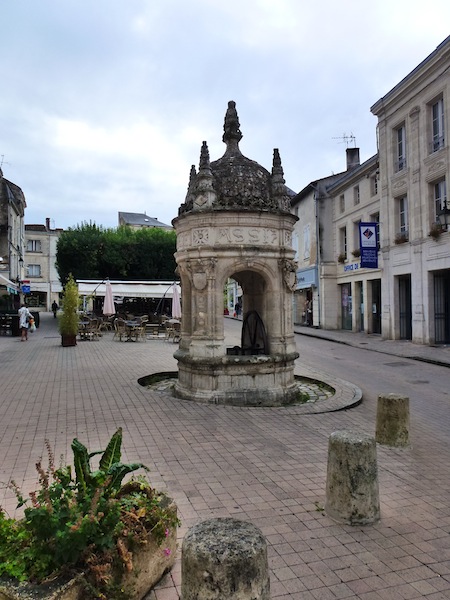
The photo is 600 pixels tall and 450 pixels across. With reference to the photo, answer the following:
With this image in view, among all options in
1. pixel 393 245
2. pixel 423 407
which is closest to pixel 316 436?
pixel 423 407

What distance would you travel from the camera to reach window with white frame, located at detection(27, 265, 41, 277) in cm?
5319

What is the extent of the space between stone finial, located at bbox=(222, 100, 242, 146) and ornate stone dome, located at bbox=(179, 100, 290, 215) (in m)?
0.52

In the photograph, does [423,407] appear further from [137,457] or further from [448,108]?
[448,108]

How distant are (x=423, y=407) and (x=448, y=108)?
42.0 ft

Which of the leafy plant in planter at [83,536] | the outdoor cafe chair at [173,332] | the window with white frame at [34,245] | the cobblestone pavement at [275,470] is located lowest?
the cobblestone pavement at [275,470]

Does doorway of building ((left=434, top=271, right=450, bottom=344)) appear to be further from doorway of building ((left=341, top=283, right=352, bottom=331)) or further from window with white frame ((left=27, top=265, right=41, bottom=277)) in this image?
window with white frame ((left=27, top=265, right=41, bottom=277))

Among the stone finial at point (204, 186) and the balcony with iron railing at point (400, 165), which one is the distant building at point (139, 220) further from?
the stone finial at point (204, 186)

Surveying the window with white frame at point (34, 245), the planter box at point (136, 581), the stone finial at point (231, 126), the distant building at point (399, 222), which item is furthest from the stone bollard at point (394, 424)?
the window with white frame at point (34, 245)

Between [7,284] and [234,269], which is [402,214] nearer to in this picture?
[234,269]

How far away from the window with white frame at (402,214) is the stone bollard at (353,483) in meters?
17.6

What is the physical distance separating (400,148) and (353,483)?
63.7 ft

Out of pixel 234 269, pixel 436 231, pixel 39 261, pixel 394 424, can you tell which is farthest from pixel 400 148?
pixel 39 261

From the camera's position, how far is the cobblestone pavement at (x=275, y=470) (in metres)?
3.30

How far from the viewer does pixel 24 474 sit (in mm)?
4930
